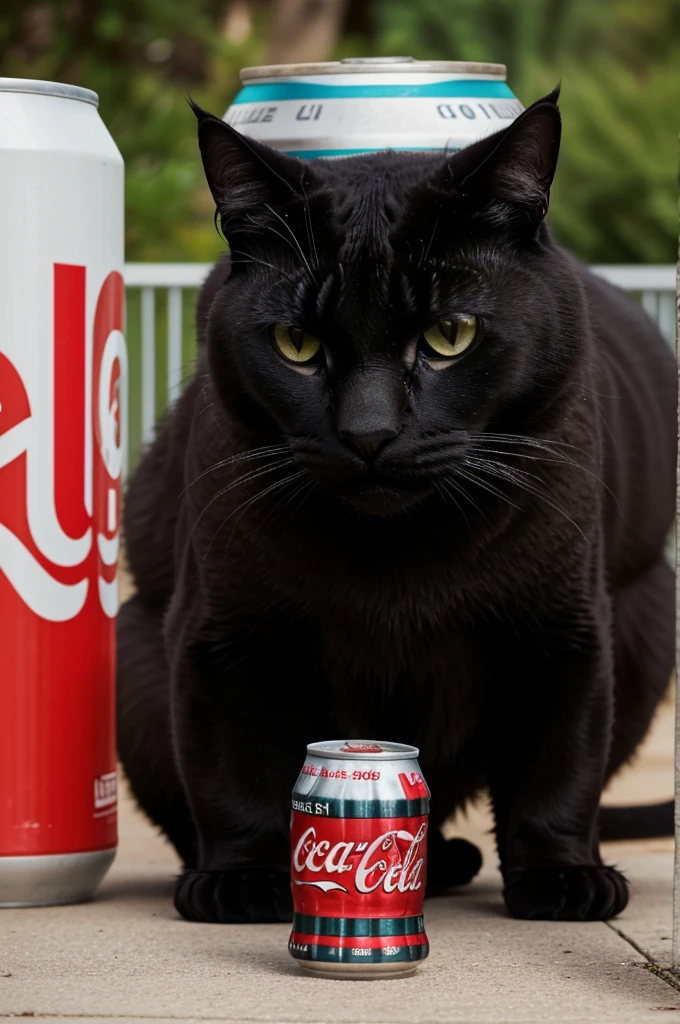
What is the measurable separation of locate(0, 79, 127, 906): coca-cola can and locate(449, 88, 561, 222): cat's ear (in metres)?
0.59

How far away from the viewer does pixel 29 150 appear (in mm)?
2373

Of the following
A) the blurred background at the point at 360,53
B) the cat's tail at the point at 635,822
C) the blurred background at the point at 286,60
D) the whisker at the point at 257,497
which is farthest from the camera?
the blurred background at the point at 360,53

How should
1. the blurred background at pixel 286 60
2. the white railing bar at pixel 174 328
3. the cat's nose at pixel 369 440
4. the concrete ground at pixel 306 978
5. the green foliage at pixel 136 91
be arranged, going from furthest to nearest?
the green foliage at pixel 136 91
the blurred background at pixel 286 60
the white railing bar at pixel 174 328
the cat's nose at pixel 369 440
the concrete ground at pixel 306 978

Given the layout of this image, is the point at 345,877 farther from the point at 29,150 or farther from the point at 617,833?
the point at 617,833

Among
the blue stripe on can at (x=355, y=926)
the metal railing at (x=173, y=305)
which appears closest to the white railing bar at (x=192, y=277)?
the metal railing at (x=173, y=305)

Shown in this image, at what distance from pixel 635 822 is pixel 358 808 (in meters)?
1.37

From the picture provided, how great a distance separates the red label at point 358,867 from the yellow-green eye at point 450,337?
0.62 metres

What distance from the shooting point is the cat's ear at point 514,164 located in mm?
2193

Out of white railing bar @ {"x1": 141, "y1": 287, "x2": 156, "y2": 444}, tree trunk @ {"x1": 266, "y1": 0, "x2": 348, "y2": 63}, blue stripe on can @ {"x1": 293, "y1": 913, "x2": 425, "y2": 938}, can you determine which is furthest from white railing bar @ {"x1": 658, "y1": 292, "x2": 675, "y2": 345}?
tree trunk @ {"x1": 266, "y1": 0, "x2": 348, "y2": 63}

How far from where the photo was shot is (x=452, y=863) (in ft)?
9.22

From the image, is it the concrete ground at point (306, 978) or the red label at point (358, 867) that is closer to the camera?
the concrete ground at point (306, 978)

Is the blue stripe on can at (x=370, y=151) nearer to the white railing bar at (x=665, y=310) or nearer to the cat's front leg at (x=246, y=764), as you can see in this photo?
the cat's front leg at (x=246, y=764)

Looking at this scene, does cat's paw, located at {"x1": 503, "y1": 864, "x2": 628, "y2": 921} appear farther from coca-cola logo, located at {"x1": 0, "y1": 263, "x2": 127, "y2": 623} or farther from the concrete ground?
coca-cola logo, located at {"x1": 0, "y1": 263, "x2": 127, "y2": 623}

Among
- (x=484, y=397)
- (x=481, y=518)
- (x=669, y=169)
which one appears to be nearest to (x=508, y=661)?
(x=481, y=518)
